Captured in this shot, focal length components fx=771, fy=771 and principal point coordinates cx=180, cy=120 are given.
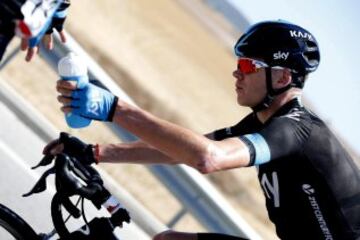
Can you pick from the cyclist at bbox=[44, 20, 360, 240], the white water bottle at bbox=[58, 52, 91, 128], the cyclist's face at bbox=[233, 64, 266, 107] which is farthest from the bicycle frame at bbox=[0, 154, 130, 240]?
the cyclist's face at bbox=[233, 64, 266, 107]

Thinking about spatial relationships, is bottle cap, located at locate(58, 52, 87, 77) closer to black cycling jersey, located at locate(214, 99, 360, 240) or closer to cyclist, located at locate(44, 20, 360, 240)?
cyclist, located at locate(44, 20, 360, 240)

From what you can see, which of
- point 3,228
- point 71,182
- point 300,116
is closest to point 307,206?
point 300,116

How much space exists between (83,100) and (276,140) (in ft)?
3.11

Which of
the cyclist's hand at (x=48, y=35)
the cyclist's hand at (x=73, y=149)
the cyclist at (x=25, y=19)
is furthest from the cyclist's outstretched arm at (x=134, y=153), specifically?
the cyclist at (x=25, y=19)

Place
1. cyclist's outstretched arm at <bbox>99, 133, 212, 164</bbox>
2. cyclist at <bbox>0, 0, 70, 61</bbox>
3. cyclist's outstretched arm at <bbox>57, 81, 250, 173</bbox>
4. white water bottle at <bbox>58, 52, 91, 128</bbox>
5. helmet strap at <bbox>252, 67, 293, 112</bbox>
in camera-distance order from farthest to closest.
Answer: cyclist's outstretched arm at <bbox>99, 133, 212, 164</bbox> < helmet strap at <bbox>252, 67, 293, 112</bbox> < cyclist at <bbox>0, 0, 70, 61</bbox> < cyclist's outstretched arm at <bbox>57, 81, 250, 173</bbox> < white water bottle at <bbox>58, 52, 91, 128</bbox>

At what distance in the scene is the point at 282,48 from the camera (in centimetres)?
410

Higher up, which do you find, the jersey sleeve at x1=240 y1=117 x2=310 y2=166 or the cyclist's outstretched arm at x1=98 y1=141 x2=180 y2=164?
the cyclist's outstretched arm at x1=98 y1=141 x2=180 y2=164

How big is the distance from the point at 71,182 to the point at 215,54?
46.4 metres

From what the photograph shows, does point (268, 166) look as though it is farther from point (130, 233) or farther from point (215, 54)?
point (215, 54)

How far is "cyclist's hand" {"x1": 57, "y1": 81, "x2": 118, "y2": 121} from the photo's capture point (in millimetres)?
3124

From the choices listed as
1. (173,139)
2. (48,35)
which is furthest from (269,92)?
(48,35)

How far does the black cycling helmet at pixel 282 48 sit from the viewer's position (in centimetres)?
411

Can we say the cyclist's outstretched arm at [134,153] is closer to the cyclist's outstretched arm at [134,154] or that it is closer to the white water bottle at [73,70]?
the cyclist's outstretched arm at [134,154]

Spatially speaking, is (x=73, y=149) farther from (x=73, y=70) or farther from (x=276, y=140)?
(x=276, y=140)
